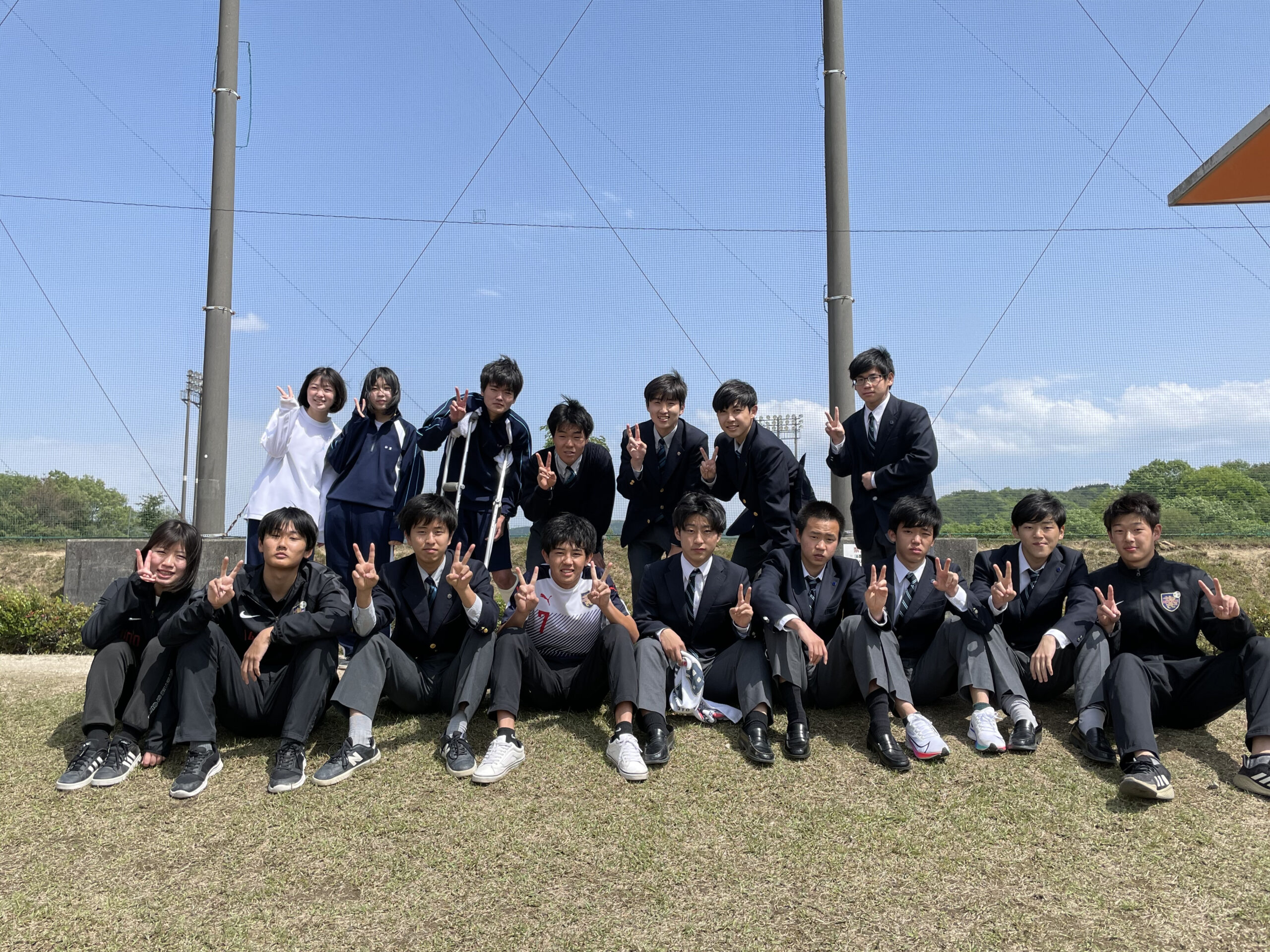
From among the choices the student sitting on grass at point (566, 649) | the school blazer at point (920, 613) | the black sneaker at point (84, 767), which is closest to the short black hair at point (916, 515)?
the school blazer at point (920, 613)

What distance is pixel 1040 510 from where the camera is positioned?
4543 mm

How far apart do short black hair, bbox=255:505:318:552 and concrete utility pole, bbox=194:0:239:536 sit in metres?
3.72

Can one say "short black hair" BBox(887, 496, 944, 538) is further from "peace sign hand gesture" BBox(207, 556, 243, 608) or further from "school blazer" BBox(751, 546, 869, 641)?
"peace sign hand gesture" BBox(207, 556, 243, 608)

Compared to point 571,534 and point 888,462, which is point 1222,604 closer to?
point 888,462

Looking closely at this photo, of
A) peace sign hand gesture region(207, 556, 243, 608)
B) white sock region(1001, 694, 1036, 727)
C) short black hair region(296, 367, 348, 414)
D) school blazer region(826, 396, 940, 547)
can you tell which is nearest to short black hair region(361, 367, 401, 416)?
short black hair region(296, 367, 348, 414)

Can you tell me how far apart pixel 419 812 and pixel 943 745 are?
2.39 meters

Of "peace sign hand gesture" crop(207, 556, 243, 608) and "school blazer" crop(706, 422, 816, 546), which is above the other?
"school blazer" crop(706, 422, 816, 546)

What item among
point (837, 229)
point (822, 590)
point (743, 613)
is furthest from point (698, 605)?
point (837, 229)

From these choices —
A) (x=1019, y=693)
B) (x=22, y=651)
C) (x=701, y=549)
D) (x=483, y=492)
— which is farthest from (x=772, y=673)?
(x=22, y=651)

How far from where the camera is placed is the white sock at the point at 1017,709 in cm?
412

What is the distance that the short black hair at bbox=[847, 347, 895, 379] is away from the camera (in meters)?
5.19

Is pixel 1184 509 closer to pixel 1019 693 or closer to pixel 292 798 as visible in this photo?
pixel 1019 693

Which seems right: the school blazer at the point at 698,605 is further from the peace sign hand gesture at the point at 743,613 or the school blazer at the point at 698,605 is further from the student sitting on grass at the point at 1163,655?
the student sitting on grass at the point at 1163,655

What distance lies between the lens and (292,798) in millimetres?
3676
